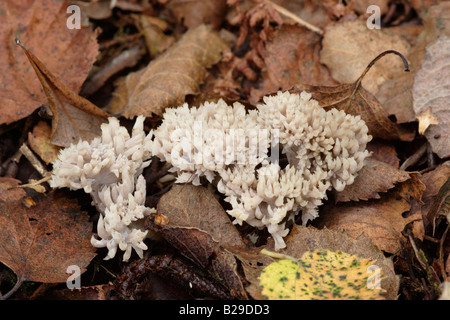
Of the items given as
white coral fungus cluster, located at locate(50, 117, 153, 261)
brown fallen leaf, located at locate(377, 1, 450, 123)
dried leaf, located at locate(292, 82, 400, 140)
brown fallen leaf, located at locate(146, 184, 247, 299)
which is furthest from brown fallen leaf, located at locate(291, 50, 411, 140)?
white coral fungus cluster, located at locate(50, 117, 153, 261)

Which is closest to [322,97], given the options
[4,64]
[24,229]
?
[24,229]

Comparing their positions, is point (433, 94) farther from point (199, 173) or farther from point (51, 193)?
point (51, 193)

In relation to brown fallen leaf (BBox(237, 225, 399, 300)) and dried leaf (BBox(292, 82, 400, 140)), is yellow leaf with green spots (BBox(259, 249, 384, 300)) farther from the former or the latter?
dried leaf (BBox(292, 82, 400, 140))

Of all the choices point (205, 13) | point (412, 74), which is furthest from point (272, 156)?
point (205, 13)

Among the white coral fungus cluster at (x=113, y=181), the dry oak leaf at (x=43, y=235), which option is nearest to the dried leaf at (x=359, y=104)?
the white coral fungus cluster at (x=113, y=181)

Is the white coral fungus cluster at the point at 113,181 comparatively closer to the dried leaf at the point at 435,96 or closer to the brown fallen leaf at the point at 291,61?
the brown fallen leaf at the point at 291,61
